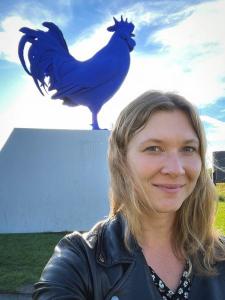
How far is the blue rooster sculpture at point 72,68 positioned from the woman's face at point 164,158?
267 inches

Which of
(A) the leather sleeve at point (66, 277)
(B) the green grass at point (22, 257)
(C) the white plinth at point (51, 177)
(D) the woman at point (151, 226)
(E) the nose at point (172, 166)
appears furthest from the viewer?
(C) the white plinth at point (51, 177)

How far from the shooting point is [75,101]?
8273mm

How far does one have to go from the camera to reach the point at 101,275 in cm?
125

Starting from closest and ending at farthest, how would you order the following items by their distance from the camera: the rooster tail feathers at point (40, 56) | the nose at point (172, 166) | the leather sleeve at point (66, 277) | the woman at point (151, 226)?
the leather sleeve at point (66, 277), the woman at point (151, 226), the nose at point (172, 166), the rooster tail feathers at point (40, 56)

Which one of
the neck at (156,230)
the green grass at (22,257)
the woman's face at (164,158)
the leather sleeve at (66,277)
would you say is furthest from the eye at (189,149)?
the green grass at (22,257)

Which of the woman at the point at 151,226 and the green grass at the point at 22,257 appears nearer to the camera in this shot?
the woman at the point at 151,226

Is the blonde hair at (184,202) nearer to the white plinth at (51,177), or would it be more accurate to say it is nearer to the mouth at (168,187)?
the mouth at (168,187)

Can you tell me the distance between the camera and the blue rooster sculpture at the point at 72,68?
26.4ft

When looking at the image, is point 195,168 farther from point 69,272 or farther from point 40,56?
point 40,56

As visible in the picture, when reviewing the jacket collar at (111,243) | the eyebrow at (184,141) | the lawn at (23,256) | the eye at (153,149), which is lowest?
the lawn at (23,256)

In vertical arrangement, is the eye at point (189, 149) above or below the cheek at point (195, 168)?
above

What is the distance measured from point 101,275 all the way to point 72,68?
719 centimetres

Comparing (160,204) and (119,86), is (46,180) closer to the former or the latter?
(119,86)

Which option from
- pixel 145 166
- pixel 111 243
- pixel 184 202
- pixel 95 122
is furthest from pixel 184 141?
pixel 95 122
